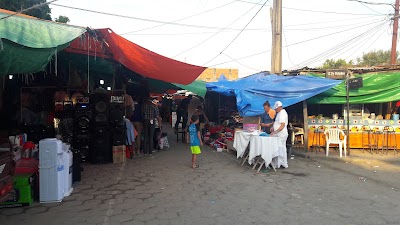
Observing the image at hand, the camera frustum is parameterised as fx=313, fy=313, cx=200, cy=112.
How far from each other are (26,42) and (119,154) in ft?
A: 16.5

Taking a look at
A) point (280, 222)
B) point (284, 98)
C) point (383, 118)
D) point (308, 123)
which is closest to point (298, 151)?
point (308, 123)

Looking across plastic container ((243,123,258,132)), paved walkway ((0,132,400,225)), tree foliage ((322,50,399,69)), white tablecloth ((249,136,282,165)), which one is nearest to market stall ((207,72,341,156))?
plastic container ((243,123,258,132))

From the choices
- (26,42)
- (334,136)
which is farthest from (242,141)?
(26,42)

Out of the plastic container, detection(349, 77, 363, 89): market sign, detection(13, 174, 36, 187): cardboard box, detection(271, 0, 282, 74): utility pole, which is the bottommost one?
detection(13, 174, 36, 187): cardboard box

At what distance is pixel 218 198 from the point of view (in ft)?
18.2

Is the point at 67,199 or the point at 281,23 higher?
the point at 281,23

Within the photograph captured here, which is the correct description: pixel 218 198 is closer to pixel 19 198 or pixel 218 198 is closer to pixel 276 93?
pixel 19 198

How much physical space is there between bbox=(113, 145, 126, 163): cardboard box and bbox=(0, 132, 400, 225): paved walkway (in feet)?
1.16

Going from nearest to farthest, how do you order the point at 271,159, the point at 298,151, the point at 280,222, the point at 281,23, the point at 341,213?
the point at 280,222, the point at 341,213, the point at 271,159, the point at 298,151, the point at 281,23

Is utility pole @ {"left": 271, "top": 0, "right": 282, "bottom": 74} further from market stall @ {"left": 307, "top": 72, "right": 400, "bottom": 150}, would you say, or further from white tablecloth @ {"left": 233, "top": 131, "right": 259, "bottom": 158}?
white tablecloth @ {"left": 233, "top": 131, "right": 259, "bottom": 158}

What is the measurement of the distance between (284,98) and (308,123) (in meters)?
2.09

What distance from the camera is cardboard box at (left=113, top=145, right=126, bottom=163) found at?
8.61 m

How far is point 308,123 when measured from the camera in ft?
37.2

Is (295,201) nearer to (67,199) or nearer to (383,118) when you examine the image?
(67,199)
